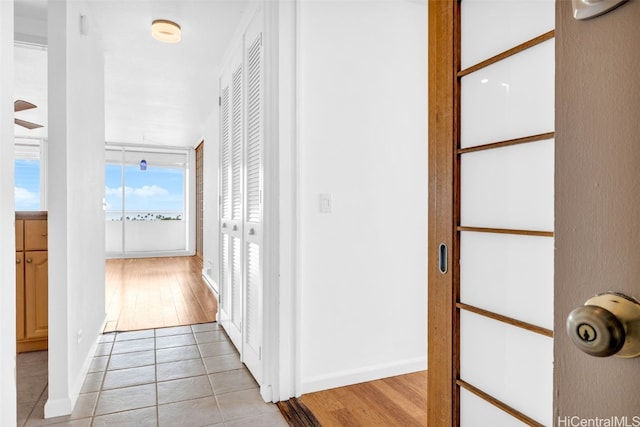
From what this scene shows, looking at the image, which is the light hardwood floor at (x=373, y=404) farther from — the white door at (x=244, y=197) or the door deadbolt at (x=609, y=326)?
the door deadbolt at (x=609, y=326)

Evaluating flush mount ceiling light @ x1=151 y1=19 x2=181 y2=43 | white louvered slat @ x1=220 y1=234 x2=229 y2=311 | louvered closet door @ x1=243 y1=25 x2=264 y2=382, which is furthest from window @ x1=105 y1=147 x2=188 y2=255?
louvered closet door @ x1=243 y1=25 x2=264 y2=382

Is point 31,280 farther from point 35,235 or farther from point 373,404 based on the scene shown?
point 373,404

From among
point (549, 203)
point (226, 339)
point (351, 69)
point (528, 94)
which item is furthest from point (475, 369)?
point (226, 339)

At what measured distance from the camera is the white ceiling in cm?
277

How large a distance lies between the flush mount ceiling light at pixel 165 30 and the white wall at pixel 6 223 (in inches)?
84.5

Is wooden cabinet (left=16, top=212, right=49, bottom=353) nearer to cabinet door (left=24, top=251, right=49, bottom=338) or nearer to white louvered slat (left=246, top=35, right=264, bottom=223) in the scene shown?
cabinet door (left=24, top=251, right=49, bottom=338)

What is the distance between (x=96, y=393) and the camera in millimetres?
2264

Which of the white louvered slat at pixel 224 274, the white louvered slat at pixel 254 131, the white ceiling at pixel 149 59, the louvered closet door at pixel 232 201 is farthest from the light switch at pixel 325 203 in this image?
the white ceiling at pixel 149 59

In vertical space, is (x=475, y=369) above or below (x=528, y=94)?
below

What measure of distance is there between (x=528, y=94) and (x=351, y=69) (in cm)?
Answer: 148

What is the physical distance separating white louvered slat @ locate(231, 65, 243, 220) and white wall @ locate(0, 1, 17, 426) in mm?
1832

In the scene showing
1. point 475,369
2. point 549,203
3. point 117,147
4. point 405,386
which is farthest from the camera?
point 117,147

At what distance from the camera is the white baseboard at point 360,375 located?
2.21 m

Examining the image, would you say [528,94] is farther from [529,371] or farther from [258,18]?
[258,18]
